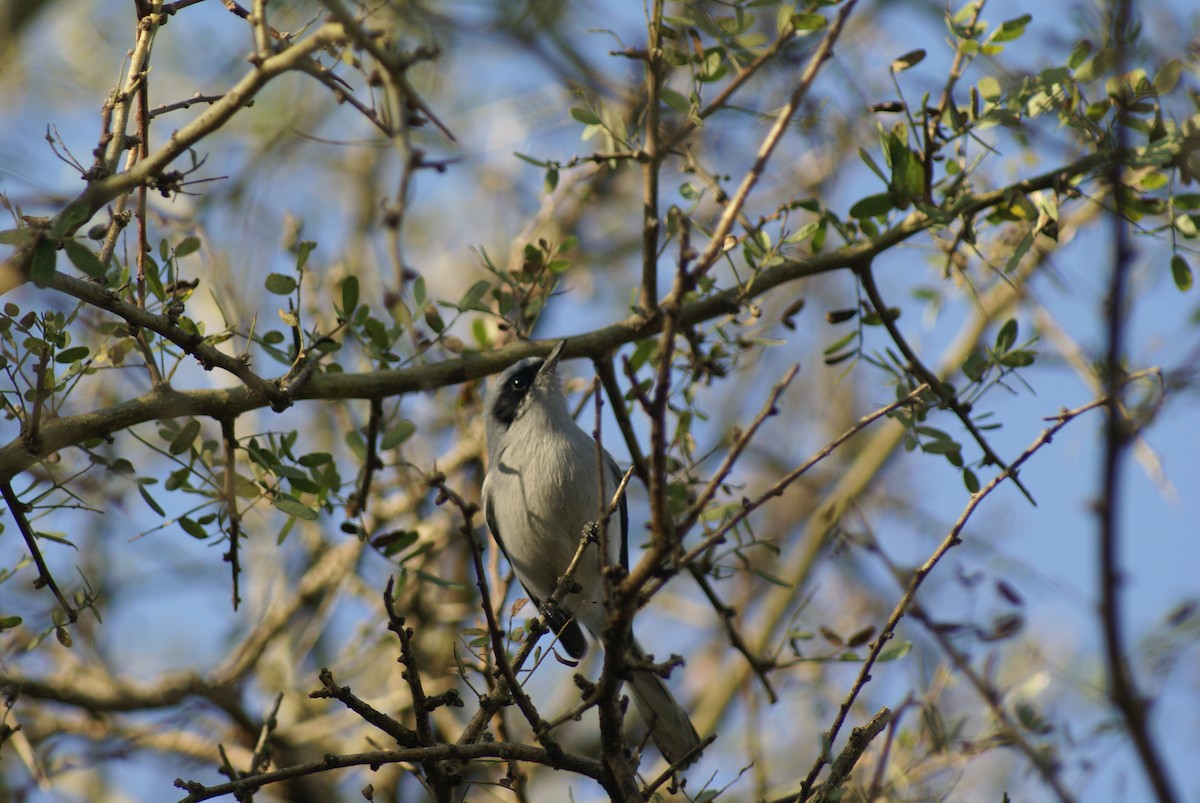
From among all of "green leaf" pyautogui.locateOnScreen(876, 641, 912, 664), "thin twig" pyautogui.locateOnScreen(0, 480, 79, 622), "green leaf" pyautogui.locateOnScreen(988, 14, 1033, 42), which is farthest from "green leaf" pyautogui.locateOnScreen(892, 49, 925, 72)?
"thin twig" pyautogui.locateOnScreen(0, 480, 79, 622)

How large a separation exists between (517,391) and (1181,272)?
8.41 ft

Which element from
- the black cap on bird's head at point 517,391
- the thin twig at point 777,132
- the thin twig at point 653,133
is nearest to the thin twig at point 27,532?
the thin twig at point 653,133

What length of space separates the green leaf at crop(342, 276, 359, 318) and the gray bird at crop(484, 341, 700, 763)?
3.45 feet

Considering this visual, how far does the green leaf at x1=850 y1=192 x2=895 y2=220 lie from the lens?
265 centimetres

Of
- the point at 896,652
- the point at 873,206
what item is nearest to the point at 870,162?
the point at 873,206

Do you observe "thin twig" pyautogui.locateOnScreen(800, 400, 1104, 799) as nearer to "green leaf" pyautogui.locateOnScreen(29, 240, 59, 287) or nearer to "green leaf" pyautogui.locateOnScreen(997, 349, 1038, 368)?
"green leaf" pyautogui.locateOnScreen(997, 349, 1038, 368)

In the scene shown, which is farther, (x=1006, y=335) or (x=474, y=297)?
(x=474, y=297)

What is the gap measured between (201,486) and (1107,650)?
2421mm

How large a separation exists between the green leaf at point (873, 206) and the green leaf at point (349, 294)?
51.0 inches

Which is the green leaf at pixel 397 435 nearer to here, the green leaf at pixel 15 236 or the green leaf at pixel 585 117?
the green leaf at pixel 585 117

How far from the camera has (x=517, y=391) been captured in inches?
175

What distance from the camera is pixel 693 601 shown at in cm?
782

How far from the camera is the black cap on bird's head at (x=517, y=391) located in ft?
14.0

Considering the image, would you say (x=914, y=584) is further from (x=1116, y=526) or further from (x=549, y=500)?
(x=549, y=500)
